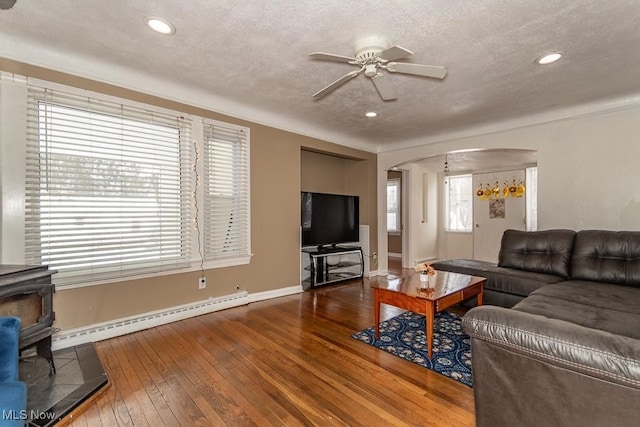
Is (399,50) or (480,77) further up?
(480,77)

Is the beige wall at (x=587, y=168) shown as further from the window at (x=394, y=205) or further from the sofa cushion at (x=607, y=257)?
the window at (x=394, y=205)

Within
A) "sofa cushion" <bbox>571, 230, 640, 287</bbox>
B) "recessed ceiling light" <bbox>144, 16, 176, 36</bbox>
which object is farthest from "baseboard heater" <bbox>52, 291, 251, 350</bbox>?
"sofa cushion" <bbox>571, 230, 640, 287</bbox>

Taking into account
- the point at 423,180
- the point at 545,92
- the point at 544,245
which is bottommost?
the point at 544,245

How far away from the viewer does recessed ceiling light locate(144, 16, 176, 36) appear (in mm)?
2068

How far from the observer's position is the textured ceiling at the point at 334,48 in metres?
1.96

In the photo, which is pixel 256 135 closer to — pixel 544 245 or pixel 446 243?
pixel 544 245

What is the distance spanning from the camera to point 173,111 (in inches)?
126

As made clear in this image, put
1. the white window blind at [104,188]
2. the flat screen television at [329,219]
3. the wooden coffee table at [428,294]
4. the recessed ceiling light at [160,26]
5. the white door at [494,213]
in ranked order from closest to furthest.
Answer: the recessed ceiling light at [160,26] < the wooden coffee table at [428,294] < the white window blind at [104,188] < the flat screen television at [329,219] < the white door at [494,213]

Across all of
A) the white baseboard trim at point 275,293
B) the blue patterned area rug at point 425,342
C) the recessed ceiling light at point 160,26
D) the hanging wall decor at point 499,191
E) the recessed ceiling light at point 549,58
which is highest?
the recessed ceiling light at point 160,26

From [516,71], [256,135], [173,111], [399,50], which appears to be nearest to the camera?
[399,50]

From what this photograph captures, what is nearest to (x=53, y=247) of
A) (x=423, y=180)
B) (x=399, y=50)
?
(x=399, y=50)

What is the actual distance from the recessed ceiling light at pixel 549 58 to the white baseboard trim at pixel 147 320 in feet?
12.9

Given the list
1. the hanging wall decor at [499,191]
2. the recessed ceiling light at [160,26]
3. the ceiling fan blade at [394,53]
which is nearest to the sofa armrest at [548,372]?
the ceiling fan blade at [394,53]

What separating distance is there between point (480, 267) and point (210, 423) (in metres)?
3.23
